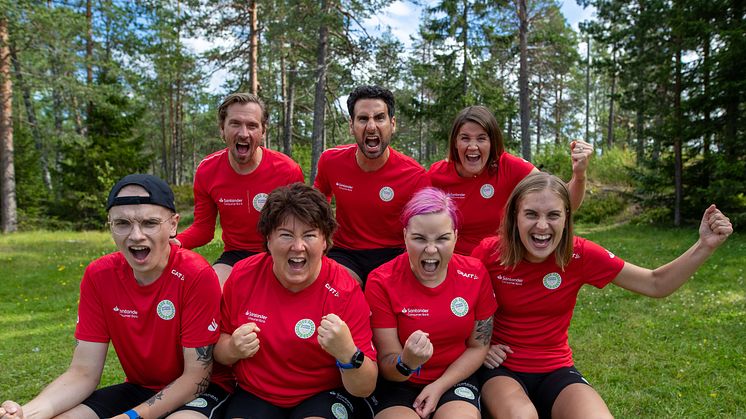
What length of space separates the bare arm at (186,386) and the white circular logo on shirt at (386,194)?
6.29ft

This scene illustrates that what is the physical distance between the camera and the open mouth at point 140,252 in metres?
2.85

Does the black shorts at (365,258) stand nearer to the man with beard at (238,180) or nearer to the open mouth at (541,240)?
the man with beard at (238,180)

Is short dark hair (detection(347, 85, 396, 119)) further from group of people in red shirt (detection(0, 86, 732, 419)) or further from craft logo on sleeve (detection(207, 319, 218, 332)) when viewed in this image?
craft logo on sleeve (detection(207, 319, 218, 332))

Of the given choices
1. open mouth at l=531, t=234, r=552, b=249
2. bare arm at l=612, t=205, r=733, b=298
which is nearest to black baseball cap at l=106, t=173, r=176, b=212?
open mouth at l=531, t=234, r=552, b=249

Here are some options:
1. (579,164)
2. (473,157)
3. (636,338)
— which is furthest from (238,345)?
(636,338)

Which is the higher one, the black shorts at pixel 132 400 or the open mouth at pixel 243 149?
the open mouth at pixel 243 149

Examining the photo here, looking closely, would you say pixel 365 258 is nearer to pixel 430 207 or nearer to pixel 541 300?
pixel 430 207

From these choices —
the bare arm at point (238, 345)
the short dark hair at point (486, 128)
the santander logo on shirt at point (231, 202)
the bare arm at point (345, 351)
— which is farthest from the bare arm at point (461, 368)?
the santander logo on shirt at point (231, 202)

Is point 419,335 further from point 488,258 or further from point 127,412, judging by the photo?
point 127,412

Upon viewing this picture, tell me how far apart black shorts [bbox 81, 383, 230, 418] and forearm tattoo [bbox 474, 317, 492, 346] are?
1.60 metres

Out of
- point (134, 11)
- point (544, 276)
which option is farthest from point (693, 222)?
point (134, 11)

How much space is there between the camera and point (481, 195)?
13.7ft

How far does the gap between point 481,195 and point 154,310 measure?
8.53 feet

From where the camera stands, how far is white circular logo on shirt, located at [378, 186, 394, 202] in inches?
169
